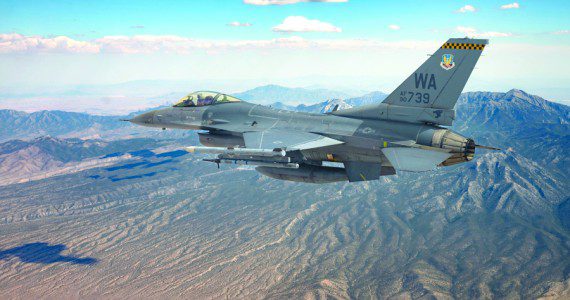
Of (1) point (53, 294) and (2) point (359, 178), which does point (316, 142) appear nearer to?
(2) point (359, 178)

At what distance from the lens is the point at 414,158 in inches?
654

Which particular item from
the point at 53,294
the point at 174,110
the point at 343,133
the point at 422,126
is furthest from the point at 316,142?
the point at 53,294

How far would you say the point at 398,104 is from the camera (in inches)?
771

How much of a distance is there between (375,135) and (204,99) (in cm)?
1146

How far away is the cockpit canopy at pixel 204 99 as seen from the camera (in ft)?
81.2

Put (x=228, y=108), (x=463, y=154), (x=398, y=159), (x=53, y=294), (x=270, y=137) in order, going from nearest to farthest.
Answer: (x=398, y=159)
(x=463, y=154)
(x=270, y=137)
(x=228, y=108)
(x=53, y=294)

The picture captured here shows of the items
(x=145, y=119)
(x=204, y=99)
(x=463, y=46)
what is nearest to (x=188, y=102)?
(x=204, y=99)

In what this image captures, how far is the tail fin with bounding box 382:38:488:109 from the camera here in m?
17.9

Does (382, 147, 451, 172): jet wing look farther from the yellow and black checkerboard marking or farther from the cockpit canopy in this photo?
the cockpit canopy

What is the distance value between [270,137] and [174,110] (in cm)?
880

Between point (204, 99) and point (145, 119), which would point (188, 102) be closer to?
point (204, 99)

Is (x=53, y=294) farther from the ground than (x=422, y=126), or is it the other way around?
(x=422, y=126)

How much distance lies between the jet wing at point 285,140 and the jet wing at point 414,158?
287 cm

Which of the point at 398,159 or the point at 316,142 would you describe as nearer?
the point at 398,159
